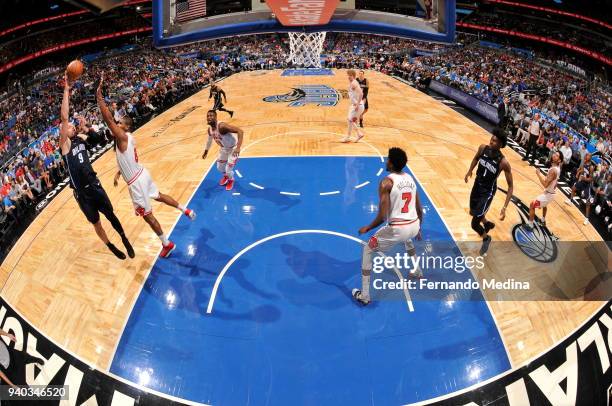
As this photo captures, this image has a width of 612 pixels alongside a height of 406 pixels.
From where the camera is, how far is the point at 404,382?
12.9 feet

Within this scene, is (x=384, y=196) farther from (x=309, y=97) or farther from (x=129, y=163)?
(x=309, y=97)

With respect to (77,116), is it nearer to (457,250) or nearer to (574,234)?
(457,250)

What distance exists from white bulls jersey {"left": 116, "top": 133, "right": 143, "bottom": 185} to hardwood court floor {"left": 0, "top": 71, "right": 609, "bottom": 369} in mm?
1512

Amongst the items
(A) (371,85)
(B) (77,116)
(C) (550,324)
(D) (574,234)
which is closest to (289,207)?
(C) (550,324)

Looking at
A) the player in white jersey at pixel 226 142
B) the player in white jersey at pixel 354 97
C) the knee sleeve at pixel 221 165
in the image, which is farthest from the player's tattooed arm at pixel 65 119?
the player in white jersey at pixel 354 97

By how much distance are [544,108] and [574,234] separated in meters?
10.3

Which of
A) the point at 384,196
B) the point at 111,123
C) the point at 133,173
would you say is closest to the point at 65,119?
the point at 111,123

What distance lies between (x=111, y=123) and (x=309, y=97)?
13.9m

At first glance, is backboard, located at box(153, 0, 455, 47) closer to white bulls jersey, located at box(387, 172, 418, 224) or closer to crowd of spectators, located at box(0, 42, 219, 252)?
crowd of spectators, located at box(0, 42, 219, 252)

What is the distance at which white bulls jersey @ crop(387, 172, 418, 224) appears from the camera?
398 centimetres

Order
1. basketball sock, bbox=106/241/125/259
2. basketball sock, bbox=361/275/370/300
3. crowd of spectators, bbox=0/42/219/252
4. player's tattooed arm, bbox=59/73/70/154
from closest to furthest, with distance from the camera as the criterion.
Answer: player's tattooed arm, bbox=59/73/70/154, basketball sock, bbox=361/275/370/300, basketball sock, bbox=106/241/125/259, crowd of spectators, bbox=0/42/219/252

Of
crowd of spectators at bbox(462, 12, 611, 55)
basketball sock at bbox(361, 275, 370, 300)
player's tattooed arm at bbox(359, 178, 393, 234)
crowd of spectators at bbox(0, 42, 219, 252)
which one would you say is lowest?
crowd of spectators at bbox(0, 42, 219, 252)

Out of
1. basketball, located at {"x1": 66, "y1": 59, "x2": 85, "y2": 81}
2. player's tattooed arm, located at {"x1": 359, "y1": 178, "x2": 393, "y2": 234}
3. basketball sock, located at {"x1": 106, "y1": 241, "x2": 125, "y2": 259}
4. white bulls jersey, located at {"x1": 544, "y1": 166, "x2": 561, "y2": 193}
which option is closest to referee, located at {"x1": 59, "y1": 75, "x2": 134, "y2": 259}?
basketball sock, located at {"x1": 106, "y1": 241, "x2": 125, "y2": 259}

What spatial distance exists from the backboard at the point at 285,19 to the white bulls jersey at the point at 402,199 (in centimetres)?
785
